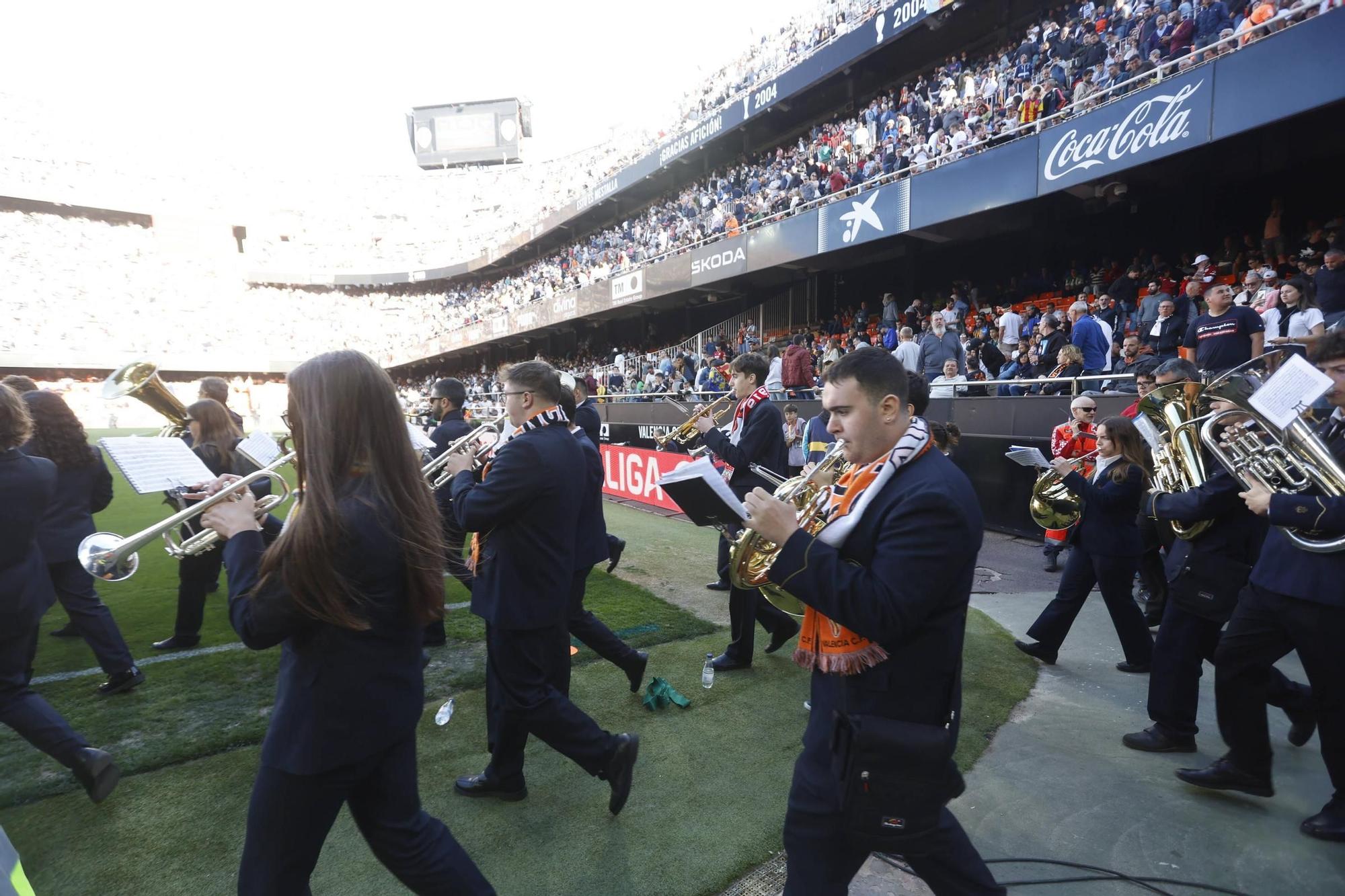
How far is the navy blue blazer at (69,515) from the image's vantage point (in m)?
4.15

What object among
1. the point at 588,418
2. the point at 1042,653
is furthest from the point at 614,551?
the point at 1042,653

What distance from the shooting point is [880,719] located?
178cm

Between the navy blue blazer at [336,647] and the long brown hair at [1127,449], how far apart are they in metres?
4.52

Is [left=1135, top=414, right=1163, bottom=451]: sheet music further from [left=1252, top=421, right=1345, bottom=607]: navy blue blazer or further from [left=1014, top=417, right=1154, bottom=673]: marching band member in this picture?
[left=1252, top=421, right=1345, bottom=607]: navy blue blazer

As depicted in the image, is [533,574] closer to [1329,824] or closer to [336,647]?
[336,647]

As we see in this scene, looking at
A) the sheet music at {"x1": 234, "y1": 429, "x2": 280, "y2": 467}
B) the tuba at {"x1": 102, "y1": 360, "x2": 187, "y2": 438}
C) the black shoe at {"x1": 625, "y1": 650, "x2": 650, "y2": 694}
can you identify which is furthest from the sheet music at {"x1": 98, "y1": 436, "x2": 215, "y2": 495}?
the tuba at {"x1": 102, "y1": 360, "x2": 187, "y2": 438}

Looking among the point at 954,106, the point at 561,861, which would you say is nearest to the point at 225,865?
the point at 561,861

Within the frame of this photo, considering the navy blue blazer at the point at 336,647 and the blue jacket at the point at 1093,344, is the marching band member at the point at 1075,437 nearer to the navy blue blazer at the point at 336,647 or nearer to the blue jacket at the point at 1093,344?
the blue jacket at the point at 1093,344

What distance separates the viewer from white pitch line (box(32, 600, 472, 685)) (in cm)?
482

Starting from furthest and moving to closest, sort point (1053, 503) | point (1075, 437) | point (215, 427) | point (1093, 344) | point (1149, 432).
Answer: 1. point (1093, 344)
2. point (1075, 437)
3. point (1053, 503)
4. point (215, 427)
5. point (1149, 432)

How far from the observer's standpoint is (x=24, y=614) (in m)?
3.10

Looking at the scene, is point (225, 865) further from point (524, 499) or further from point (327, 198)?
point (327, 198)

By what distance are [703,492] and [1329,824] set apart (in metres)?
3.30

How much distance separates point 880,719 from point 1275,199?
12.6 meters
